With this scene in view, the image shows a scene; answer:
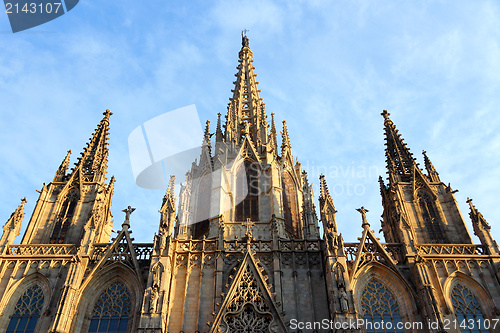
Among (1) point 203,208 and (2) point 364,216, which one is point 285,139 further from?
(2) point 364,216

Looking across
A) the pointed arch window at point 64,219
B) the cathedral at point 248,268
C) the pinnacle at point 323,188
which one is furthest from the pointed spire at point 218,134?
the pointed arch window at point 64,219

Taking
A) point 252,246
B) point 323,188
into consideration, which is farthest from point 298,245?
point 323,188

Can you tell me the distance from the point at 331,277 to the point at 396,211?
7.18 meters

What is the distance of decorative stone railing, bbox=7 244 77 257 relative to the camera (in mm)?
24317

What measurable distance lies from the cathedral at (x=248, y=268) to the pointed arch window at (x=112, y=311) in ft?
0.18

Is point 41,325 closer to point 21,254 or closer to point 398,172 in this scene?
point 21,254

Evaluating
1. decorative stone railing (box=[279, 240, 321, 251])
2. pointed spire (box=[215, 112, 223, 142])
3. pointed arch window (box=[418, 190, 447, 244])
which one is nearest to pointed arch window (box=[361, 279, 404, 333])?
decorative stone railing (box=[279, 240, 321, 251])

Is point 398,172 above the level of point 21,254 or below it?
above

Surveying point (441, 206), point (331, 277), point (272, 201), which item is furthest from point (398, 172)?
point (331, 277)

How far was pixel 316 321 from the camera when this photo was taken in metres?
21.6

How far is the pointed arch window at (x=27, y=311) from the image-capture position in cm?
2180

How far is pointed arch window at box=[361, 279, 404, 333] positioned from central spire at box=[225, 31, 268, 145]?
13.7 meters

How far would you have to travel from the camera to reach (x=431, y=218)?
1069 inches

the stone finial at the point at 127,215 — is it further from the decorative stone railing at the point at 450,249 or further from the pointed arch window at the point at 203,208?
the decorative stone railing at the point at 450,249
